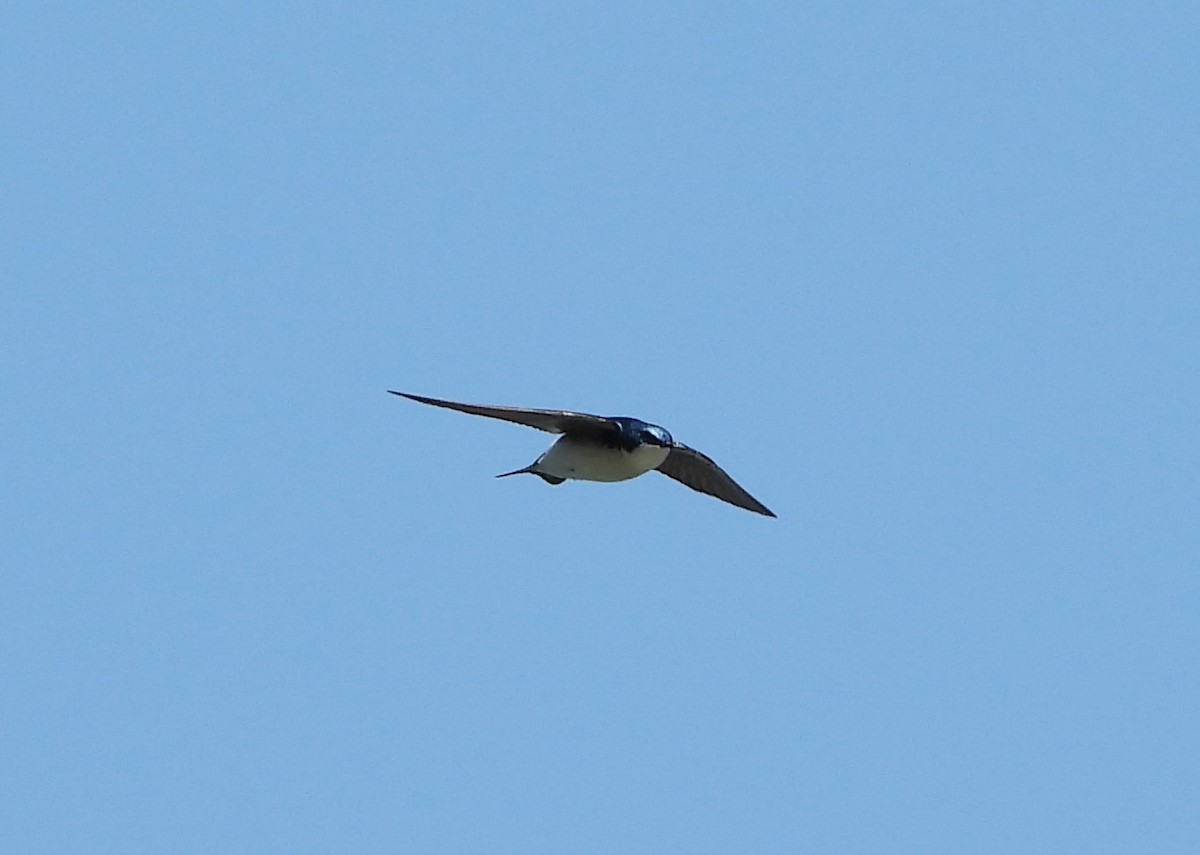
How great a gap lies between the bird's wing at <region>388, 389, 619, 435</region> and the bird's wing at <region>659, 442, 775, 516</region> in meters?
1.50

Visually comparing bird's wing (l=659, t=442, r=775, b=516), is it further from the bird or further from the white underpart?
the white underpart

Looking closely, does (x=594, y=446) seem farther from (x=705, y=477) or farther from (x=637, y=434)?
(x=705, y=477)

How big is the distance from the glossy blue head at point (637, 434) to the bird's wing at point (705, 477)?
4.30ft

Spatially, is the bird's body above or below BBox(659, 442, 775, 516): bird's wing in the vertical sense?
below

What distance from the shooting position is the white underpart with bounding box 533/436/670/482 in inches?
612

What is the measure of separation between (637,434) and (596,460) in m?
0.48

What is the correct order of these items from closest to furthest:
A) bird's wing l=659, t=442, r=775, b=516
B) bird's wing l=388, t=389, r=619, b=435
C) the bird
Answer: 1. bird's wing l=388, t=389, r=619, b=435
2. the bird
3. bird's wing l=659, t=442, r=775, b=516

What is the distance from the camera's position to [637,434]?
15352 millimetres

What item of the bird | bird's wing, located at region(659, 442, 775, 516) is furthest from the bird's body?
bird's wing, located at region(659, 442, 775, 516)

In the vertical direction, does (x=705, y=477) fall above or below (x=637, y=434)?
above

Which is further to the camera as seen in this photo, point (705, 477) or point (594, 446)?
point (705, 477)

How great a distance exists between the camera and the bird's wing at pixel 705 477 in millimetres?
17031

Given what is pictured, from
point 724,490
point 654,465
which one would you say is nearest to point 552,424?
point 654,465

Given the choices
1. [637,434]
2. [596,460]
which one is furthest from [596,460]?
[637,434]
